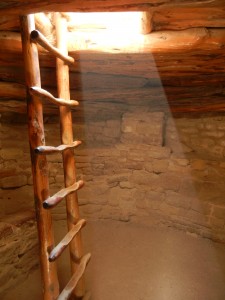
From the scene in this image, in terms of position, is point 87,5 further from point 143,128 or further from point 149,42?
point 143,128

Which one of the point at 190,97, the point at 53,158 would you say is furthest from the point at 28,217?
the point at 190,97

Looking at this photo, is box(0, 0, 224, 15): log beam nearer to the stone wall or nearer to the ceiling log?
the ceiling log

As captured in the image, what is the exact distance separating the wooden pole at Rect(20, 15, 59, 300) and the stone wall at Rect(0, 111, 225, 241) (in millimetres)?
1655

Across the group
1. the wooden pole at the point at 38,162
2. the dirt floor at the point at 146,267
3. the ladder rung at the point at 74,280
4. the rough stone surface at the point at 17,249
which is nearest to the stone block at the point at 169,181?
the dirt floor at the point at 146,267

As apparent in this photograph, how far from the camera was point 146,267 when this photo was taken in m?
2.62

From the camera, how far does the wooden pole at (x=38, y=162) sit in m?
1.52

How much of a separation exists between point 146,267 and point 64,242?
127 cm

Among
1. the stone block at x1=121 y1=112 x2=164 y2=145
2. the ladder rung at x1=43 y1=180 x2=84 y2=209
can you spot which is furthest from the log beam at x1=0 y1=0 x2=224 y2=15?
the stone block at x1=121 y1=112 x2=164 y2=145

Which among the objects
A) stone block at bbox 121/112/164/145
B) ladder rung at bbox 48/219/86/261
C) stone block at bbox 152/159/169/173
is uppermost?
stone block at bbox 121/112/164/145

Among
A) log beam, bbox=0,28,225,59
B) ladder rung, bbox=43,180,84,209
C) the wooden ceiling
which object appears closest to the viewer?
the wooden ceiling

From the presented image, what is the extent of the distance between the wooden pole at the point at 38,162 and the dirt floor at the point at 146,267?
0.81 metres

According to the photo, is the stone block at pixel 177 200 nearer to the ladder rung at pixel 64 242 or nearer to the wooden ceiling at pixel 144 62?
the wooden ceiling at pixel 144 62

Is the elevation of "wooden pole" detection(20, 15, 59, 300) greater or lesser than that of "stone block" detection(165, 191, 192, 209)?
greater

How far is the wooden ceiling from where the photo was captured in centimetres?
131
